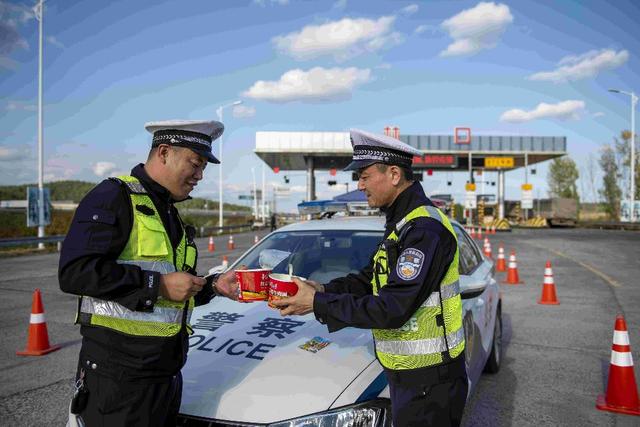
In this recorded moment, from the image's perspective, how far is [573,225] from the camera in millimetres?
42812

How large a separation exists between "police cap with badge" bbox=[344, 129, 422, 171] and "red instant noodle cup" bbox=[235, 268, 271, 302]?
69 centimetres

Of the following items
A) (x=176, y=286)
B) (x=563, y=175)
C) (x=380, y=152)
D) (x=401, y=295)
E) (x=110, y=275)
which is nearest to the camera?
(x=110, y=275)

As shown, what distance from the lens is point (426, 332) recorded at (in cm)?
215

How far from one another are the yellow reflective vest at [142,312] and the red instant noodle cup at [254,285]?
12.0 inches

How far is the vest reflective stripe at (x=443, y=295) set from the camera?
2.15 meters

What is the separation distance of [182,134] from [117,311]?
0.78 meters

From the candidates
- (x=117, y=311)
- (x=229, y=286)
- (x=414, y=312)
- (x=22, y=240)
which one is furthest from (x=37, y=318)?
(x=22, y=240)

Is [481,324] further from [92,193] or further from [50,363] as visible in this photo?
[50,363]

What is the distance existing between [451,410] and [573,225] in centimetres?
4570

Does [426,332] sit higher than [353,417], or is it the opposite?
[426,332]

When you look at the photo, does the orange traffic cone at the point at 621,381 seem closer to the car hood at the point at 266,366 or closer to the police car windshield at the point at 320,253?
the police car windshield at the point at 320,253

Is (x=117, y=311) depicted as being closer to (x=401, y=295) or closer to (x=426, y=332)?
(x=401, y=295)

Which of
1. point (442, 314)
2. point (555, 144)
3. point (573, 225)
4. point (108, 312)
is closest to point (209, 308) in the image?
point (108, 312)

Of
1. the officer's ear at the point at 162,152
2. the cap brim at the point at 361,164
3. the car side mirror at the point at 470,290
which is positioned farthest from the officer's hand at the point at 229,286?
the car side mirror at the point at 470,290
